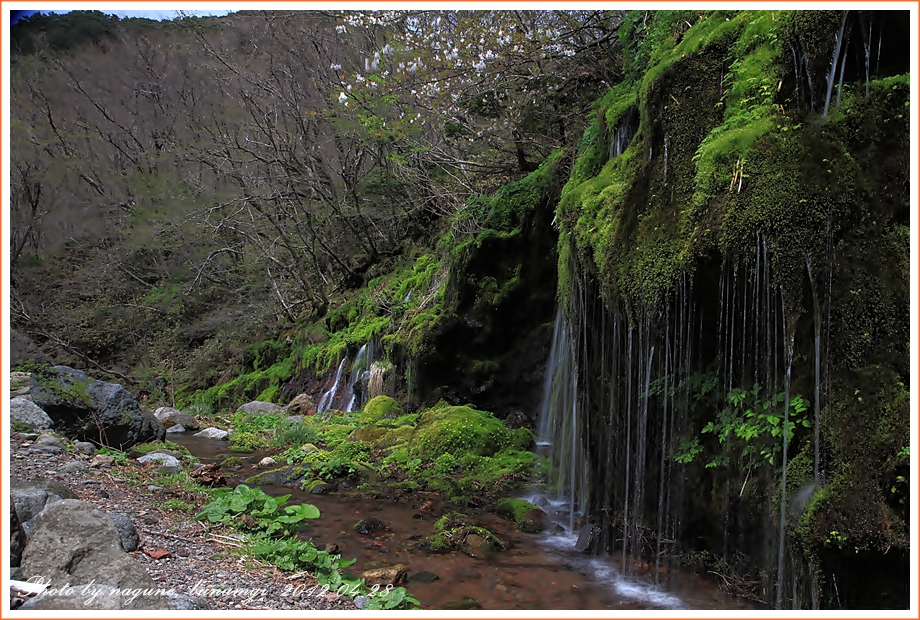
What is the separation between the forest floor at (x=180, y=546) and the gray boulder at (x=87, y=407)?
138 cm

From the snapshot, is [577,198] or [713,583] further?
[577,198]

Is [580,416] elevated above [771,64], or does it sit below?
below

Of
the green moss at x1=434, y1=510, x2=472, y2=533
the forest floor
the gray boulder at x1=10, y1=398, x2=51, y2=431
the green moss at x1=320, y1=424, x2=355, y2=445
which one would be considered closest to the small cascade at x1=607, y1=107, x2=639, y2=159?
the green moss at x1=434, y1=510, x2=472, y2=533

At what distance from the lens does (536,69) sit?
9.66m

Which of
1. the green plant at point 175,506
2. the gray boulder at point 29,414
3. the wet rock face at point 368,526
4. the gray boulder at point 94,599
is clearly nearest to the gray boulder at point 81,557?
the gray boulder at point 94,599

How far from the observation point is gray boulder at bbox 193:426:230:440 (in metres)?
11.1

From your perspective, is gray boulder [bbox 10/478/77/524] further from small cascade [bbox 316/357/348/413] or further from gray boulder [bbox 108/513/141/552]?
small cascade [bbox 316/357/348/413]

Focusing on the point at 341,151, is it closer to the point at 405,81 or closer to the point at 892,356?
the point at 405,81

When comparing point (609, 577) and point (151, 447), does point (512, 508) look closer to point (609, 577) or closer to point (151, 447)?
point (609, 577)

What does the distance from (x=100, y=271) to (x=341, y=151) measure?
1205 centimetres

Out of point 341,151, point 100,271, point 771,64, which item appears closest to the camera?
point 771,64

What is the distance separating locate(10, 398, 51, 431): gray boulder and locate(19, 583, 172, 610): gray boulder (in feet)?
15.4

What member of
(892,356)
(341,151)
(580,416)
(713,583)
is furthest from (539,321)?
(341,151)

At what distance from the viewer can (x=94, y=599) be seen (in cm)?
241
